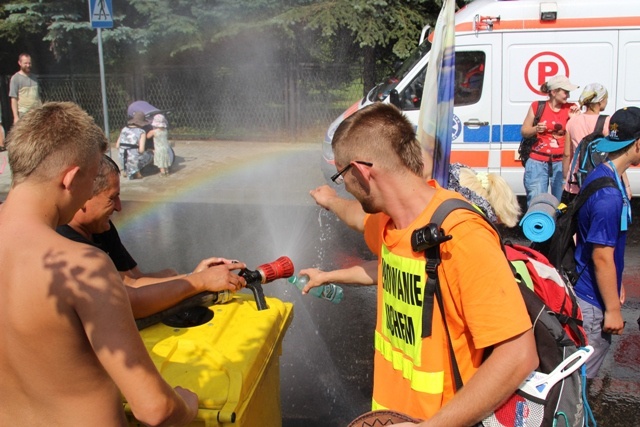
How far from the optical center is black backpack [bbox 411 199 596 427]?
200 centimetres

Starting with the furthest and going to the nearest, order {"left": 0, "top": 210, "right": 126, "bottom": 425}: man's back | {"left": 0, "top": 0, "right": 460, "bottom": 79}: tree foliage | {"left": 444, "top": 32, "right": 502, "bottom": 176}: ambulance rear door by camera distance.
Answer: {"left": 0, "top": 0, "right": 460, "bottom": 79}: tree foliage, {"left": 444, "top": 32, "right": 502, "bottom": 176}: ambulance rear door, {"left": 0, "top": 210, "right": 126, "bottom": 425}: man's back

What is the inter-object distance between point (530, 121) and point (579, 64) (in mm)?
1281

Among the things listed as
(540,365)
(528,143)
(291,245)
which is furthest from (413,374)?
(528,143)

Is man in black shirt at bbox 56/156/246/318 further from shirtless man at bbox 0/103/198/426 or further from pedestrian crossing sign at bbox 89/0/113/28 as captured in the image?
pedestrian crossing sign at bbox 89/0/113/28

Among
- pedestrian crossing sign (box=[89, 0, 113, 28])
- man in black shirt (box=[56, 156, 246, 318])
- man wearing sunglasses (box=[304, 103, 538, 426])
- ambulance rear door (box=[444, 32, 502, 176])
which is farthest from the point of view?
pedestrian crossing sign (box=[89, 0, 113, 28])

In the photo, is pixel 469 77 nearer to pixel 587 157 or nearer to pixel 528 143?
pixel 528 143

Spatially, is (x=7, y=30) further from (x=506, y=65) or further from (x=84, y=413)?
(x=84, y=413)

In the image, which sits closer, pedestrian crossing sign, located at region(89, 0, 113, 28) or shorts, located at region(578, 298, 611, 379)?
shorts, located at region(578, 298, 611, 379)

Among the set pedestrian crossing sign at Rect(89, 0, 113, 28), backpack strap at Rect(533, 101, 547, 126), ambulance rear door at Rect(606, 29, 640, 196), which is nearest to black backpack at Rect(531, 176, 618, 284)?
backpack strap at Rect(533, 101, 547, 126)

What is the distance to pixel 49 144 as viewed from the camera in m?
1.88

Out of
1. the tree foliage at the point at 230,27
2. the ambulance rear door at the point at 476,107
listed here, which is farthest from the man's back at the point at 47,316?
the tree foliage at the point at 230,27

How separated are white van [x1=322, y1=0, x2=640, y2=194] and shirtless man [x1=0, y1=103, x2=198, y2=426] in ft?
24.5

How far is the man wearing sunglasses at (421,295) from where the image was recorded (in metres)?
1.90

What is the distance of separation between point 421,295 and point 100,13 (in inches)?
397
